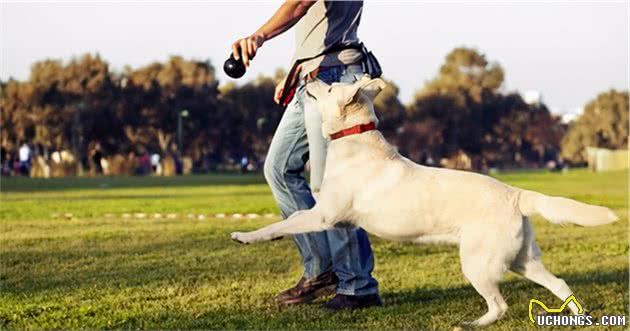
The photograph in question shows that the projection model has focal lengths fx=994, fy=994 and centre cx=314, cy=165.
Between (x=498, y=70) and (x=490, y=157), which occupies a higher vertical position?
(x=498, y=70)

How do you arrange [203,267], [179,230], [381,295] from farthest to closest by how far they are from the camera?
1. [179,230]
2. [203,267]
3. [381,295]

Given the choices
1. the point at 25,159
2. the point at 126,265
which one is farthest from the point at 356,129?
the point at 25,159

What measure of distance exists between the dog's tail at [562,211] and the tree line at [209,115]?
53.2m

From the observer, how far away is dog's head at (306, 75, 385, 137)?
525cm

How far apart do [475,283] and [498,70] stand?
85.9 metres

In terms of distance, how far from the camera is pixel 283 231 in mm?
5148

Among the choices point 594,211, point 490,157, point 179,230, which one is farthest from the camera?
point 490,157

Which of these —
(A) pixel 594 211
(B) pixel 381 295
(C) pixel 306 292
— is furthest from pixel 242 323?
(A) pixel 594 211

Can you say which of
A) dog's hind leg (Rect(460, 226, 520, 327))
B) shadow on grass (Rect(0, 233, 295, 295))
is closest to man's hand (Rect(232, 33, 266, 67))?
dog's hind leg (Rect(460, 226, 520, 327))

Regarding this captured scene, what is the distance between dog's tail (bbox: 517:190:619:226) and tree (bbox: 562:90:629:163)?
323 ft

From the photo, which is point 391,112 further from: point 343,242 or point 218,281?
point 343,242

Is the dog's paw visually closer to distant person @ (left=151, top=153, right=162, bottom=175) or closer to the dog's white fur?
the dog's white fur

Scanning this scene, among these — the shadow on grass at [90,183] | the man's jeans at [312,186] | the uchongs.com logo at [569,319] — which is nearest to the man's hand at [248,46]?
the man's jeans at [312,186]

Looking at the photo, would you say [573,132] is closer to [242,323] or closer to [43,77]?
[43,77]
